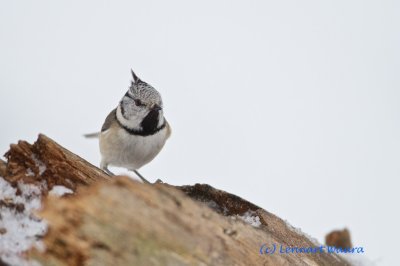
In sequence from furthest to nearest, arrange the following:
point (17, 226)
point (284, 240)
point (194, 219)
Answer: point (284, 240) → point (17, 226) → point (194, 219)

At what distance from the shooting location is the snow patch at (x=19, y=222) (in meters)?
1.87

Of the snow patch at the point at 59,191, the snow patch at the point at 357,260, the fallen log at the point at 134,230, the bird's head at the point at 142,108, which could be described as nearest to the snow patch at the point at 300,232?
the snow patch at the point at 357,260

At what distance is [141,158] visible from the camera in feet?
14.4

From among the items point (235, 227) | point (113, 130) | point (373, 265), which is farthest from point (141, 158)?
point (235, 227)

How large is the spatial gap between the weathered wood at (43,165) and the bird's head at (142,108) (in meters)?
1.65

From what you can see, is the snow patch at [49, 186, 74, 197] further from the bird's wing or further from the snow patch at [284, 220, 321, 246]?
the bird's wing

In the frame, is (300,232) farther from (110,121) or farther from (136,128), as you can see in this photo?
(110,121)

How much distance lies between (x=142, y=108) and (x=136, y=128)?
19 cm

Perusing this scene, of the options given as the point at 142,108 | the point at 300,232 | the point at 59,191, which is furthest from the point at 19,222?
the point at 142,108

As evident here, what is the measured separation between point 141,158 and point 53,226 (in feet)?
8.73

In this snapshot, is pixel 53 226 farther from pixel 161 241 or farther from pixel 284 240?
pixel 284 240

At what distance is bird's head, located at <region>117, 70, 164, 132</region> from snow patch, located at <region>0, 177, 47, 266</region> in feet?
6.42

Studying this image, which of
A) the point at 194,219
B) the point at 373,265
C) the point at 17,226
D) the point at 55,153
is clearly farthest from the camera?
the point at 373,265

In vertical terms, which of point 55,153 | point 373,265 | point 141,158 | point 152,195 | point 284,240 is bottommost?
point 152,195
